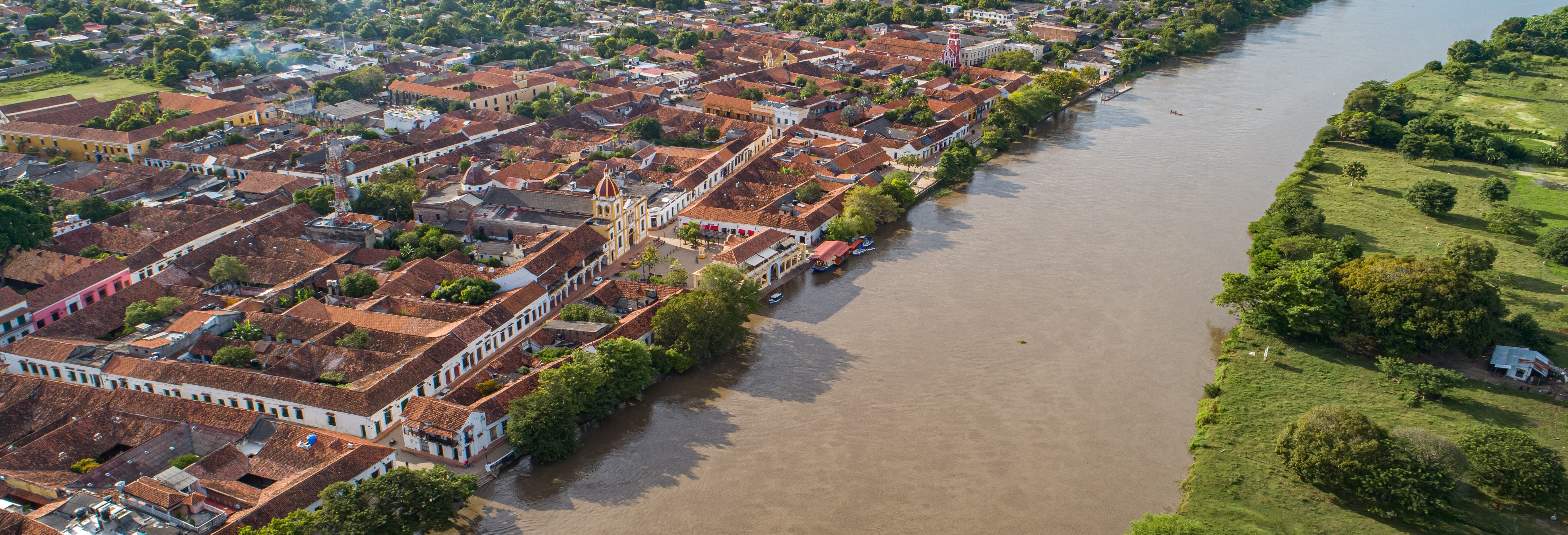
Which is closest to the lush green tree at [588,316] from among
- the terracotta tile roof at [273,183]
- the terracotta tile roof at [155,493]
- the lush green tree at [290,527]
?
the lush green tree at [290,527]

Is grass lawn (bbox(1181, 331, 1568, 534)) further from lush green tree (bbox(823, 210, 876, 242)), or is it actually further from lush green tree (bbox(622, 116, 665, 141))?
lush green tree (bbox(622, 116, 665, 141))

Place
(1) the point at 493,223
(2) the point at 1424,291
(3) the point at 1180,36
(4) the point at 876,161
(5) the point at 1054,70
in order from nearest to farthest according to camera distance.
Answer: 1. (2) the point at 1424,291
2. (1) the point at 493,223
3. (4) the point at 876,161
4. (5) the point at 1054,70
5. (3) the point at 1180,36

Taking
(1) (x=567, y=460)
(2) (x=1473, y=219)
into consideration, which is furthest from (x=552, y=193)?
(2) (x=1473, y=219)

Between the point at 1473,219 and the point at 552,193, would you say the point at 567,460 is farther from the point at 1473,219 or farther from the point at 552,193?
the point at 1473,219

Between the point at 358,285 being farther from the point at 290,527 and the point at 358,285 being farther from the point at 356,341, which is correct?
the point at 290,527

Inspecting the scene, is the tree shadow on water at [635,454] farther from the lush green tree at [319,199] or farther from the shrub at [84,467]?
the lush green tree at [319,199]

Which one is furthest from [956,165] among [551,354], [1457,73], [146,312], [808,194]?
[1457,73]
